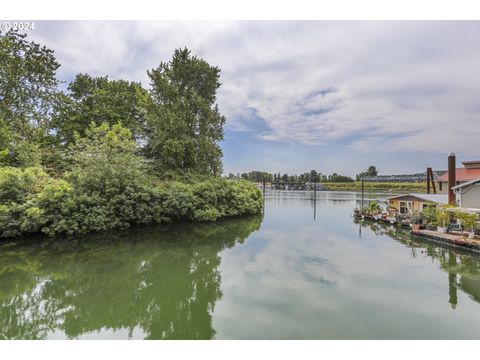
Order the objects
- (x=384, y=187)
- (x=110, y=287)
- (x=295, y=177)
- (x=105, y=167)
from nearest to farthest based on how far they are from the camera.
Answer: (x=110, y=287) → (x=105, y=167) → (x=384, y=187) → (x=295, y=177)

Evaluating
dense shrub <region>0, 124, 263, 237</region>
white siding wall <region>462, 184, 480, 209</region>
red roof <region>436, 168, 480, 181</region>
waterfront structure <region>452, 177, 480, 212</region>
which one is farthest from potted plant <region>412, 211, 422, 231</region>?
dense shrub <region>0, 124, 263, 237</region>

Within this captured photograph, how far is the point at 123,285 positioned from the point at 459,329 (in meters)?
7.19

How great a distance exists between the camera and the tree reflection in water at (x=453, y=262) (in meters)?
6.46

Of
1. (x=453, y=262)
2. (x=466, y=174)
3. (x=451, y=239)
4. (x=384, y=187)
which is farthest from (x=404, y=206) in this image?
(x=384, y=187)

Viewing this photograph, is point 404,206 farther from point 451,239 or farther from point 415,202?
point 451,239

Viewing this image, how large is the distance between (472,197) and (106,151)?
17949 millimetres

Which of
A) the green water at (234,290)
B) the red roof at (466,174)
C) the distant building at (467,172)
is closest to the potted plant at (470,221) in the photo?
the green water at (234,290)

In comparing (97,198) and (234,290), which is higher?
(97,198)

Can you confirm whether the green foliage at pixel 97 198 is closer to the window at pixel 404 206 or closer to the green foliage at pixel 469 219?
the green foliage at pixel 469 219

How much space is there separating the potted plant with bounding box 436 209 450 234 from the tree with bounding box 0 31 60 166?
20427mm

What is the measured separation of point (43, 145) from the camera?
17.2m

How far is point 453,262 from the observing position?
8703mm

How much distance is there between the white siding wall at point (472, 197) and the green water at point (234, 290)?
3.21 meters

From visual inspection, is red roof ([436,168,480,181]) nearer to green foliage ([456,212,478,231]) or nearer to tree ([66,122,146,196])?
green foliage ([456,212,478,231])
